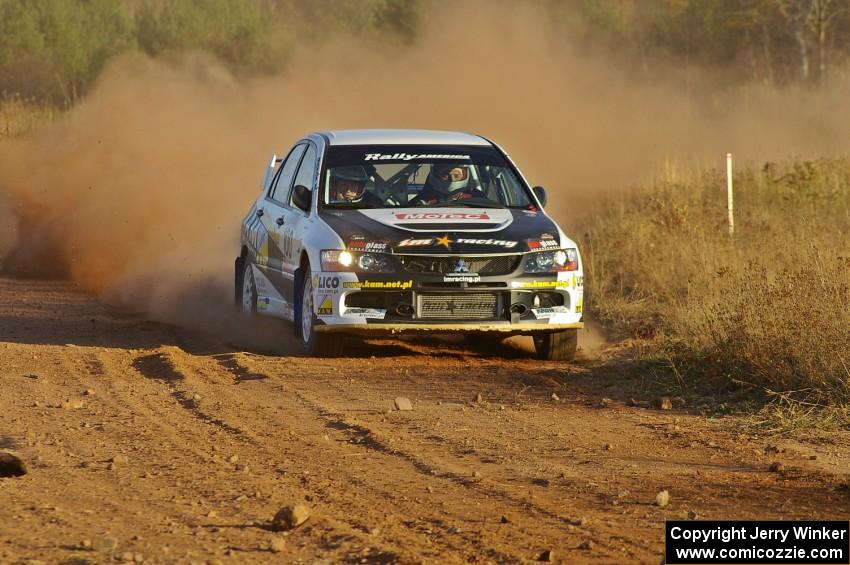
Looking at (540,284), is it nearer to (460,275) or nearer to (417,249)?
(460,275)

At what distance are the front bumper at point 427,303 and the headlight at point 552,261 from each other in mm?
73

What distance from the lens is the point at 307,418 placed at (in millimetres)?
8539

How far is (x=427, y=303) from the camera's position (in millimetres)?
10453

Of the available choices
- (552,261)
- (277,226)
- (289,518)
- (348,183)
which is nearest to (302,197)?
(348,183)

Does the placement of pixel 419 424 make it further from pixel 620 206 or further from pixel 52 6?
pixel 52 6

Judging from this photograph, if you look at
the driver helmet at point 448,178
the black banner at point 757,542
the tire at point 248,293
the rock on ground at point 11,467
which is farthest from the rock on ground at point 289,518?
the tire at point 248,293

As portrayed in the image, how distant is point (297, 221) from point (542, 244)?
6.33 ft

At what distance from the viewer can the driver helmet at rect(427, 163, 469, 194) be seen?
1150 cm

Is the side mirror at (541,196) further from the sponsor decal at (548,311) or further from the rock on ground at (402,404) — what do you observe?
the rock on ground at (402,404)

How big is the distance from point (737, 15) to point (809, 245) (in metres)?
27.7

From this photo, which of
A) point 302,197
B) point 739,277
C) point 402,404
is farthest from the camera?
point 739,277

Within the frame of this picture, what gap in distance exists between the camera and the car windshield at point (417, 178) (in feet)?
37.2

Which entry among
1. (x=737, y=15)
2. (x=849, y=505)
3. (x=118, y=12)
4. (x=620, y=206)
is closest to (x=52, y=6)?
(x=118, y=12)

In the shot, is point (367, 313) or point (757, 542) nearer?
point (757, 542)
